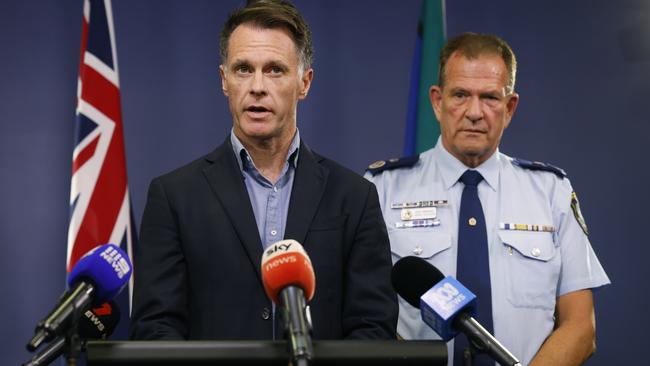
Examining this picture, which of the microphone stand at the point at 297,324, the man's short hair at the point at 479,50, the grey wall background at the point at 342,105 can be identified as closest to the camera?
the microphone stand at the point at 297,324

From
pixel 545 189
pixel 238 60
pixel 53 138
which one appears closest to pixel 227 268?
pixel 238 60

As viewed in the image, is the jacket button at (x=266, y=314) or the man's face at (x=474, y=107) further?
the man's face at (x=474, y=107)

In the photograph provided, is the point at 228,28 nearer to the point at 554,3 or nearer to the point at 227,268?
the point at 227,268

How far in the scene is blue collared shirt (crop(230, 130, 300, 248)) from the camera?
1856mm

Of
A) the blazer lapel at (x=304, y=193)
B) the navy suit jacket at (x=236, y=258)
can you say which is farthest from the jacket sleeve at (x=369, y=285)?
the blazer lapel at (x=304, y=193)

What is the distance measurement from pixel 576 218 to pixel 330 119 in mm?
1403

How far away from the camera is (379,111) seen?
364cm

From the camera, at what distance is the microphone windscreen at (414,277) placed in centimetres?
150

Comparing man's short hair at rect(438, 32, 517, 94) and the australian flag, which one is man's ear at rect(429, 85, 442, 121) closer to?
man's short hair at rect(438, 32, 517, 94)

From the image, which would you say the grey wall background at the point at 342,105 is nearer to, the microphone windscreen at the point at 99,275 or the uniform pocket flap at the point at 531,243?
the uniform pocket flap at the point at 531,243

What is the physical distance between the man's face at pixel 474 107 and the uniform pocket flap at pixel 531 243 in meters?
0.25

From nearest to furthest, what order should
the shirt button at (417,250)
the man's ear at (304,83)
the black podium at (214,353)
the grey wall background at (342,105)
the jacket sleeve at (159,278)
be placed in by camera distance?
1. the black podium at (214,353)
2. the jacket sleeve at (159,278)
3. the man's ear at (304,83)
4. the shirt button at (417,250)
5. the grey wall background at (342,105)

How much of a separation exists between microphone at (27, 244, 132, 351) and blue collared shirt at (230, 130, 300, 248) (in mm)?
523

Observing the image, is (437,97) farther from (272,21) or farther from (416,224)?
(272,21)
